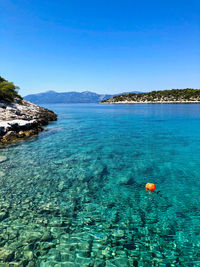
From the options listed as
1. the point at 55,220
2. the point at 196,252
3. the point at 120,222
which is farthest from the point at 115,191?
the point at 196,252

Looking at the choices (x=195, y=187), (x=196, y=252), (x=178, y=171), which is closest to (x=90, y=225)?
(x=196, y=252)

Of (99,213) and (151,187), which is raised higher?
(151,187)

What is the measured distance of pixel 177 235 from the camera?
6.48 m

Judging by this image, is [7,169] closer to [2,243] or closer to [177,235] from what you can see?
[2,243]

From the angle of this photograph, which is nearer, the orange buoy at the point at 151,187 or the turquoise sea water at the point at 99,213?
the turquoise sea water at the point at 99,213

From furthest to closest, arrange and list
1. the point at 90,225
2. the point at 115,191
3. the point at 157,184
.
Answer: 1. the point at 157,184
2. the point at 115,191
3. the point at 90,225

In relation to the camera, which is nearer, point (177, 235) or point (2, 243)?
point (2, 243)

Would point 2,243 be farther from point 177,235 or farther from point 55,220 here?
point 177,235

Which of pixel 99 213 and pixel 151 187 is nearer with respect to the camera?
pixel 99 213

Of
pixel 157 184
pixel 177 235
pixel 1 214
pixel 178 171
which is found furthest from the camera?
pixel 178 171

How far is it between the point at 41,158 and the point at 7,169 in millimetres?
3314

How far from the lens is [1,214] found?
7.62 meters

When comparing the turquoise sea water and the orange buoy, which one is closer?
the turquoise sea water

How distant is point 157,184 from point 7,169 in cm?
1179
